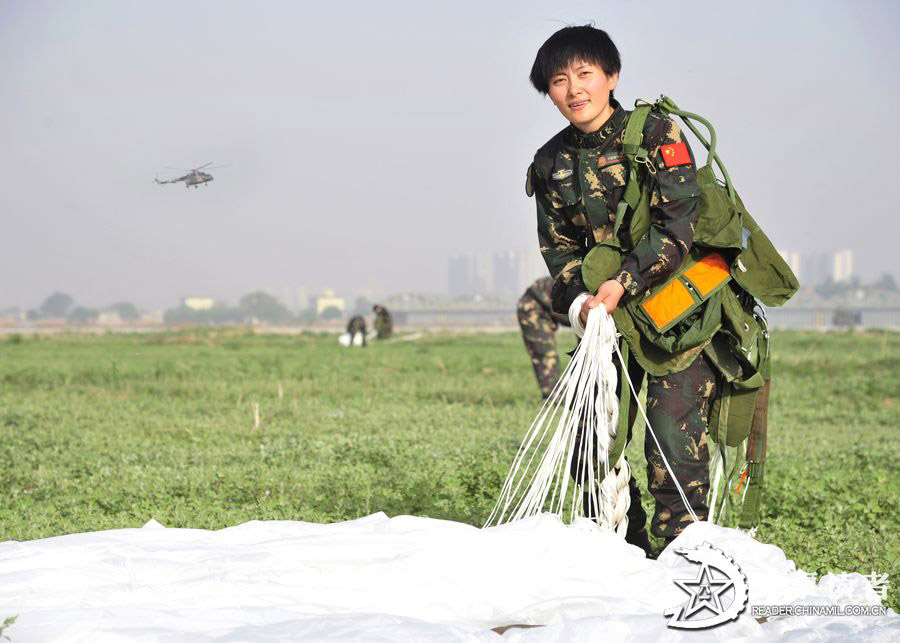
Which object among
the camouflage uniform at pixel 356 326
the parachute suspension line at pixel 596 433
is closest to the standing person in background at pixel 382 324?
the camouflage uniform at pixel 356 326

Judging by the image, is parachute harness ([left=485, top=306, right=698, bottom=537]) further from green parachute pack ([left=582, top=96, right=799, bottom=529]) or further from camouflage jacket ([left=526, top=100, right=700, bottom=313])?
camouflage jacket ([left=526, top=100, right=700, bottom=313])

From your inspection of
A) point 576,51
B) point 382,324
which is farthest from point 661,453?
point 382,324

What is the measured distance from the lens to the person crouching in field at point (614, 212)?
3.90 m

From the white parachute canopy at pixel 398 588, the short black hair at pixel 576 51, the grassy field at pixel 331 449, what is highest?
the short black hair at pixel 576 51

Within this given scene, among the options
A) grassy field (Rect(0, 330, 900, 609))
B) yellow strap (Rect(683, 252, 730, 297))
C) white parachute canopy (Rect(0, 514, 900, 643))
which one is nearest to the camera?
white parachute canopy (Rect(0, 514, 900, 643))

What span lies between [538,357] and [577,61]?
22.3 feet

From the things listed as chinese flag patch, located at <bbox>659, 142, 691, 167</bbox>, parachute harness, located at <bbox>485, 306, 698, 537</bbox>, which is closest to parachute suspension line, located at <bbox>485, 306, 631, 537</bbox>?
parachute harness, located at <bbox>485, 306, 698, 537</bbox>

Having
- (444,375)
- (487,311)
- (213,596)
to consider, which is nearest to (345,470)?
(213,596)

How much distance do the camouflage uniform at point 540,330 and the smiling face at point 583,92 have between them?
6.43 m

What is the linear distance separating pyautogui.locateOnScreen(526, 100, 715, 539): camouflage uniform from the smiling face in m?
0.08

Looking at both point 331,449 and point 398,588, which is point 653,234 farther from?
point 331,449

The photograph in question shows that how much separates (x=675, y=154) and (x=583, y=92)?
429mm

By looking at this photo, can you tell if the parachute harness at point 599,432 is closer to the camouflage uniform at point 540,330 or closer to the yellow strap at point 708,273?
the yellow strap at point 708,273

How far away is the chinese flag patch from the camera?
3885 mm
